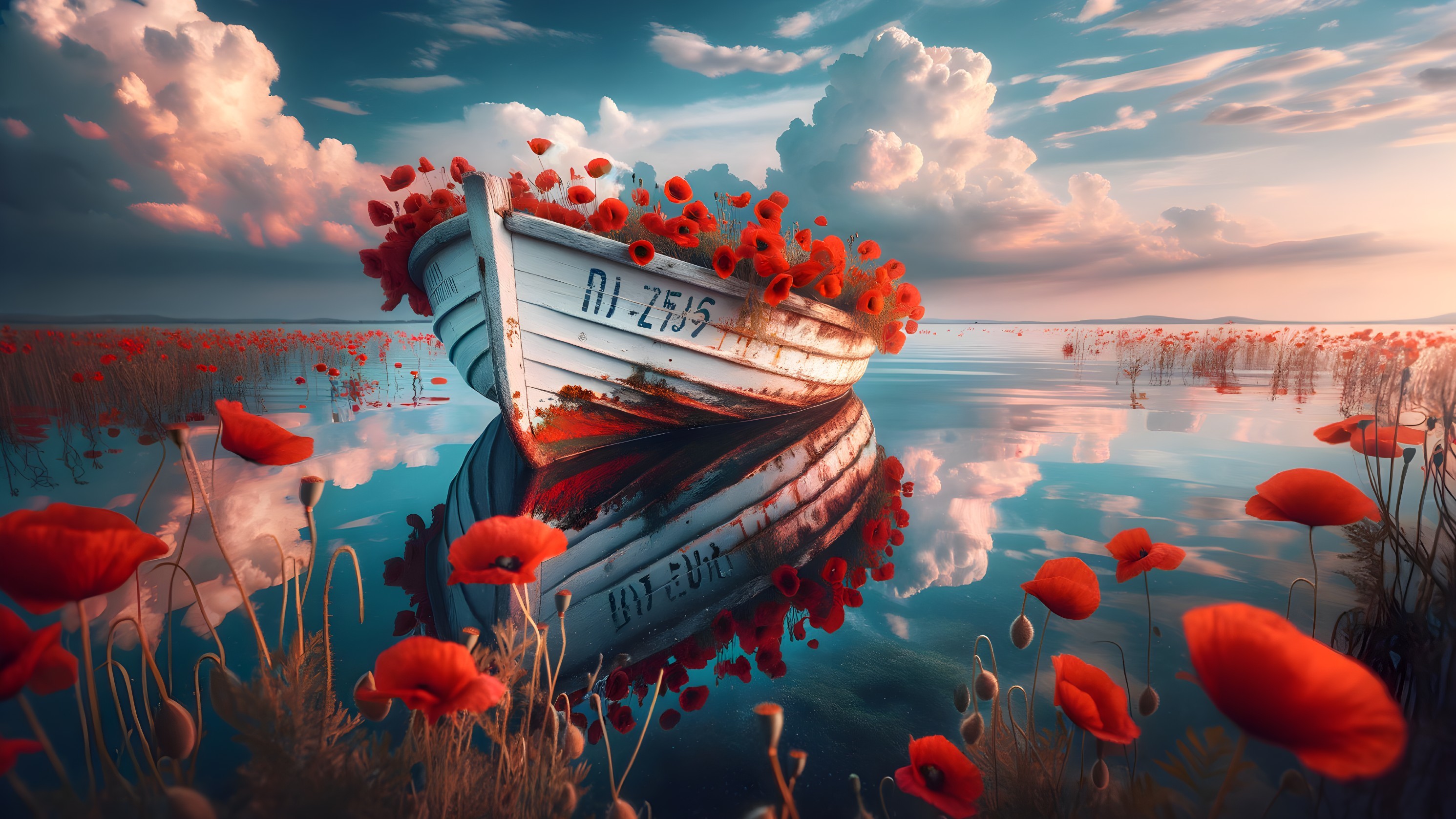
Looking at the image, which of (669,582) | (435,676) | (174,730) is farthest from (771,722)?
(669,582)

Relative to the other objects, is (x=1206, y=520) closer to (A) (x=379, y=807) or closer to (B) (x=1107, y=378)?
(A) (x=379, y=807)

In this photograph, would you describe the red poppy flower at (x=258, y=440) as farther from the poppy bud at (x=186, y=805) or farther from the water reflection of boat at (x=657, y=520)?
the water reflection of boat at (x=657, y=520)

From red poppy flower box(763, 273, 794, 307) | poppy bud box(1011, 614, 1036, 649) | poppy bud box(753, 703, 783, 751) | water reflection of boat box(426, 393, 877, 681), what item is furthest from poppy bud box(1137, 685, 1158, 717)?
red poppy flower box(763, 273, 794, 307)

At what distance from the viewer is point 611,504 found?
4023 millimetres

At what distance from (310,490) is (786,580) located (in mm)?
2209

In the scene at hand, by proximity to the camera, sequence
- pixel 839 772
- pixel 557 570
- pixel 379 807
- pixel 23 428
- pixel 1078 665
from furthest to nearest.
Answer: pixel 23 428
pixel 557 570
pixel 839 772
pixel 1078 665
pixel 379 807

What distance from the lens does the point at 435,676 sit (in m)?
0.87

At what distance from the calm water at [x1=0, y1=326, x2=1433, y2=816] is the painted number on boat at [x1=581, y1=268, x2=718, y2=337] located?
217 centimetres

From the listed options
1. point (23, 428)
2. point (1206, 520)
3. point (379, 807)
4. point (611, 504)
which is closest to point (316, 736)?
point (379, 807)

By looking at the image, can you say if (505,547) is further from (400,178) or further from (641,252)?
(400,178)

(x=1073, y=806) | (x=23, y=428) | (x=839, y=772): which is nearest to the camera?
(x=1073, y=806)

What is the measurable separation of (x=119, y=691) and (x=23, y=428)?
7473 mm

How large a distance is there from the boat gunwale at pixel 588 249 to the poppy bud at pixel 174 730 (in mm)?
3971

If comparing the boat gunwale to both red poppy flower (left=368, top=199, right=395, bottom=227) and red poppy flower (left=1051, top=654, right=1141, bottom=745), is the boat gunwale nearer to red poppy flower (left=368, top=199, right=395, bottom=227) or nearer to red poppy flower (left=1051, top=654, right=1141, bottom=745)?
red poppy flower (left=368, top=199, right=395, bottom=227)
